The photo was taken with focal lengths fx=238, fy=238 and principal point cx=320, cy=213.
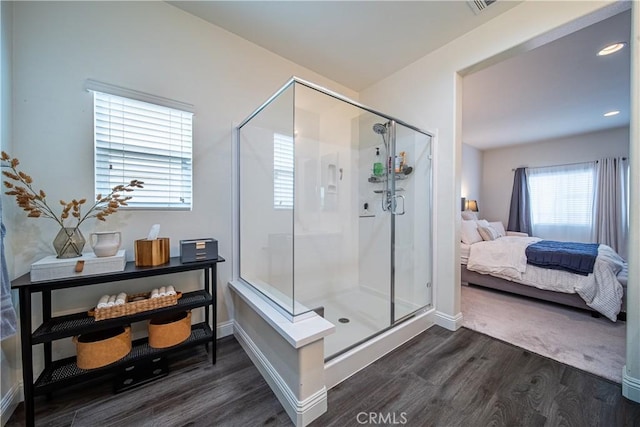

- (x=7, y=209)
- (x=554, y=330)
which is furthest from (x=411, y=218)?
(x=7, y=209)

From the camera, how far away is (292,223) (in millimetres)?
2004

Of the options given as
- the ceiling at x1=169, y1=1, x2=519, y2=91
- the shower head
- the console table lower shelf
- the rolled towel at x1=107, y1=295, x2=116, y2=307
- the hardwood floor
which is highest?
the ceiling at x1=169, y1=1, x2=519, y2=91

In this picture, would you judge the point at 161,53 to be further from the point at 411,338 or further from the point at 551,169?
the point at 551,169

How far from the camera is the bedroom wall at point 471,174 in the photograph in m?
5.74

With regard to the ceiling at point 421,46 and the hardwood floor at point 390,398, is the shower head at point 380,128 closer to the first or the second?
the ceiling at point 421,46

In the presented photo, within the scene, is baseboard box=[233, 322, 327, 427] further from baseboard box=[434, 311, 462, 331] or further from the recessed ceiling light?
the recessed ceiling light

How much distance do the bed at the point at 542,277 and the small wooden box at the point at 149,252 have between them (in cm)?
382

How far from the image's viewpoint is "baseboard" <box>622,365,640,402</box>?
1.41 meters

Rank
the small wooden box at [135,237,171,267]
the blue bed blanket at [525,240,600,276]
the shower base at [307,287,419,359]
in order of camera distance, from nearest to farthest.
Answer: the small wooden box at [135,237,171,267] < the shower base at [307,287,419,359] < the blue bed blanket at [525,240,600,276]

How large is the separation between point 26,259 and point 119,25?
169 cm

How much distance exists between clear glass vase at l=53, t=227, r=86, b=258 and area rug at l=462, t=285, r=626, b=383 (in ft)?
10.5

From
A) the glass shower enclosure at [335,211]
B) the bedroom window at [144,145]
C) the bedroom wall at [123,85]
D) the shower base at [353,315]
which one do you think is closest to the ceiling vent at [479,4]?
the glass shower enclosure at [335,211]

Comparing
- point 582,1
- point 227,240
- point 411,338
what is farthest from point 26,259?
point 582,1

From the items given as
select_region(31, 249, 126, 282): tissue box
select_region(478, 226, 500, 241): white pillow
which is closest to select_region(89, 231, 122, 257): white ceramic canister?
select_region(31, 249, 126, 282): tissue box
